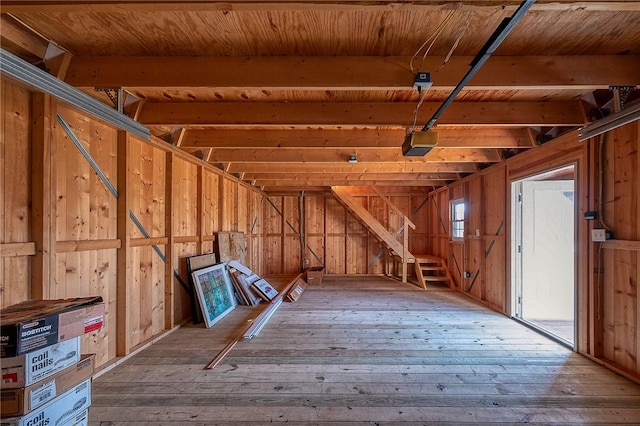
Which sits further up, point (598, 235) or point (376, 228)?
point (598, 235)

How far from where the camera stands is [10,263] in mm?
1822

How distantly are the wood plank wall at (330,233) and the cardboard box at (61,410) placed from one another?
6412mm

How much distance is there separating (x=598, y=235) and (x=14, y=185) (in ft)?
16.2

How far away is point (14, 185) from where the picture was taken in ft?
6.16

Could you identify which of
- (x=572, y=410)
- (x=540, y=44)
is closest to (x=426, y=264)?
(x=572, y=410)

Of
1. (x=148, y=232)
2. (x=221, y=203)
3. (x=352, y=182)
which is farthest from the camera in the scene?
(x=352, y=182)

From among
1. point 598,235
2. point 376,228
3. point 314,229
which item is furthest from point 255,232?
point 598,235

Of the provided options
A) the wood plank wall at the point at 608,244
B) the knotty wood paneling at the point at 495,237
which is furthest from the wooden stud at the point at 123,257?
the knotty wood paneling at the point at 495,237

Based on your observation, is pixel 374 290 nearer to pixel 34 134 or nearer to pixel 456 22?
pixel 456 22

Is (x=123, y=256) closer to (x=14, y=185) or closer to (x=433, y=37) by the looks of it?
(x=14, y=185)

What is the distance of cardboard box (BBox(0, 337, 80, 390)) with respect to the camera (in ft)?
4.35

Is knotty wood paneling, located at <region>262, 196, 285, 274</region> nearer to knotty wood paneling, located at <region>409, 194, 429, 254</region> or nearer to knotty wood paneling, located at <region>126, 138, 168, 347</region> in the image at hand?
knotty wood paneling, located at <region>409, 194, 429, 254</region>

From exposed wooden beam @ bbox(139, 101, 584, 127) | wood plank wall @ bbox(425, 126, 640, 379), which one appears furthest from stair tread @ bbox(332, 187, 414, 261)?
exposed wooden beam @ bbox(139, 101, 584, 127)

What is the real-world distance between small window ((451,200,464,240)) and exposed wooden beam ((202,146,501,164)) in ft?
6.19
